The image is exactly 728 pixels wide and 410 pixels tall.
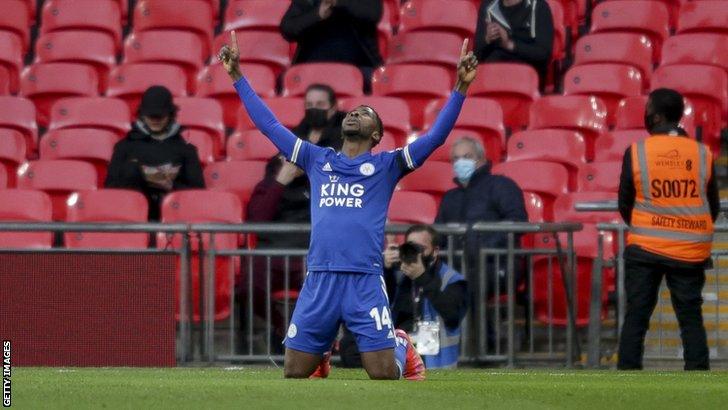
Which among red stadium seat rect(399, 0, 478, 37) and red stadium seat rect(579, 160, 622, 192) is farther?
red stadium seat rect(399, 0, 478, 37)

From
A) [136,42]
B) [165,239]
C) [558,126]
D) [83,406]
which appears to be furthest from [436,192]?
[83,406]

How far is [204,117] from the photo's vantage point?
14.4 metres

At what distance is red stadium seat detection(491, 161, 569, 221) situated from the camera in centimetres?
1337

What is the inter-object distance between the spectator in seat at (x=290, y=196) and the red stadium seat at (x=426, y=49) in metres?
2.13

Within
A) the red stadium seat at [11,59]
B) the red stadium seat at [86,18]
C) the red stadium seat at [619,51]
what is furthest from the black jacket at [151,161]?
the red stadium seat at [619,51]

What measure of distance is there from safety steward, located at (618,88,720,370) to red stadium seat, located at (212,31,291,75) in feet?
17.6

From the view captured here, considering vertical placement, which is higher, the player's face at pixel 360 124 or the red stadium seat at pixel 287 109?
the red stadium seat at pixel 287 109

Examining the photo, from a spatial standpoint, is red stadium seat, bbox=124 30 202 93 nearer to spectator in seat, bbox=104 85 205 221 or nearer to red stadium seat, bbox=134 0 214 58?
red stadium seat, bbox=134 0 214 58

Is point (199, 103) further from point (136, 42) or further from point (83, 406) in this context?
point (83, 406)

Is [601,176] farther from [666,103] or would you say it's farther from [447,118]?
[447,118]

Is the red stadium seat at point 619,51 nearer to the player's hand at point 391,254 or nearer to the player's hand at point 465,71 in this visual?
the player's hand at point 391,254

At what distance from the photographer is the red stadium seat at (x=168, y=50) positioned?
15438 millimetres

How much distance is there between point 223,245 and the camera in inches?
496

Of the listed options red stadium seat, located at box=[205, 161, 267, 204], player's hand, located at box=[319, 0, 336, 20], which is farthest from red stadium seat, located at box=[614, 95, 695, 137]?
red stadium seat, located at box=[205, 161, 267, 204]
